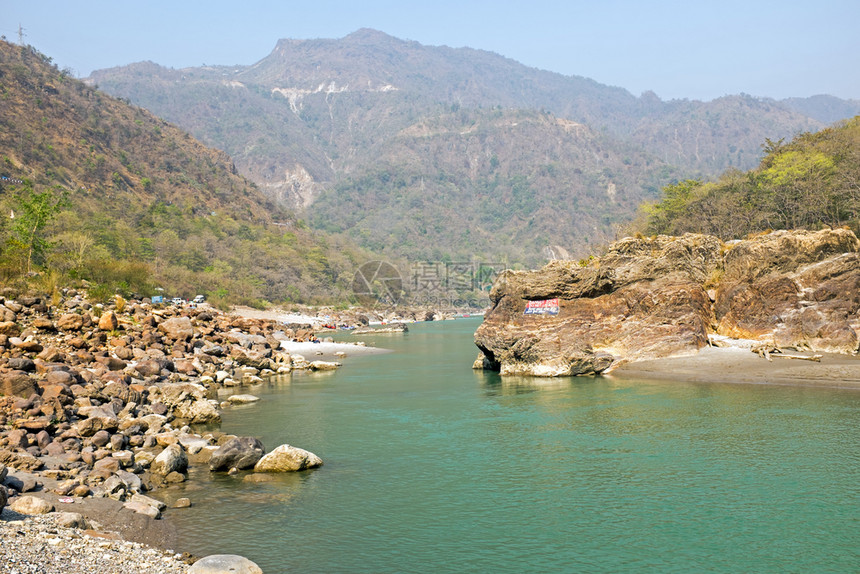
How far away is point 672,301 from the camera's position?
39219mm

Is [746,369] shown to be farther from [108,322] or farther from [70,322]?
[70,322]

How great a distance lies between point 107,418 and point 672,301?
3236cm

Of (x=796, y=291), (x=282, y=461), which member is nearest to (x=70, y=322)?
(x=282, y=461)

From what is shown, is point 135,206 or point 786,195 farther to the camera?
point 135,206

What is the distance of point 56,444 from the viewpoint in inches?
744

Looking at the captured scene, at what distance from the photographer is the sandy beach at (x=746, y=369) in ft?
103

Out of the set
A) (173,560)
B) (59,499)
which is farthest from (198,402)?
(173,560)

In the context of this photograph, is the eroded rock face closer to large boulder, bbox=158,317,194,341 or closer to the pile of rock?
the pile of rock

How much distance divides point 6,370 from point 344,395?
16.5m

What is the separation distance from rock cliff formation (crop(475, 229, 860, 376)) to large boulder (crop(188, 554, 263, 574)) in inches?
1172

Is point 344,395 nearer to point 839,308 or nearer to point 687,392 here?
point 687,392

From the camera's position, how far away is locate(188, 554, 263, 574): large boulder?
11539mm

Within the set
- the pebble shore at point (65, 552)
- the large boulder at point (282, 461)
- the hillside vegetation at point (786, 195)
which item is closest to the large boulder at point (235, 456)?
the large boulder at point (282, 461)

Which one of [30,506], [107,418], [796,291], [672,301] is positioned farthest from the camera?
[672,301]
